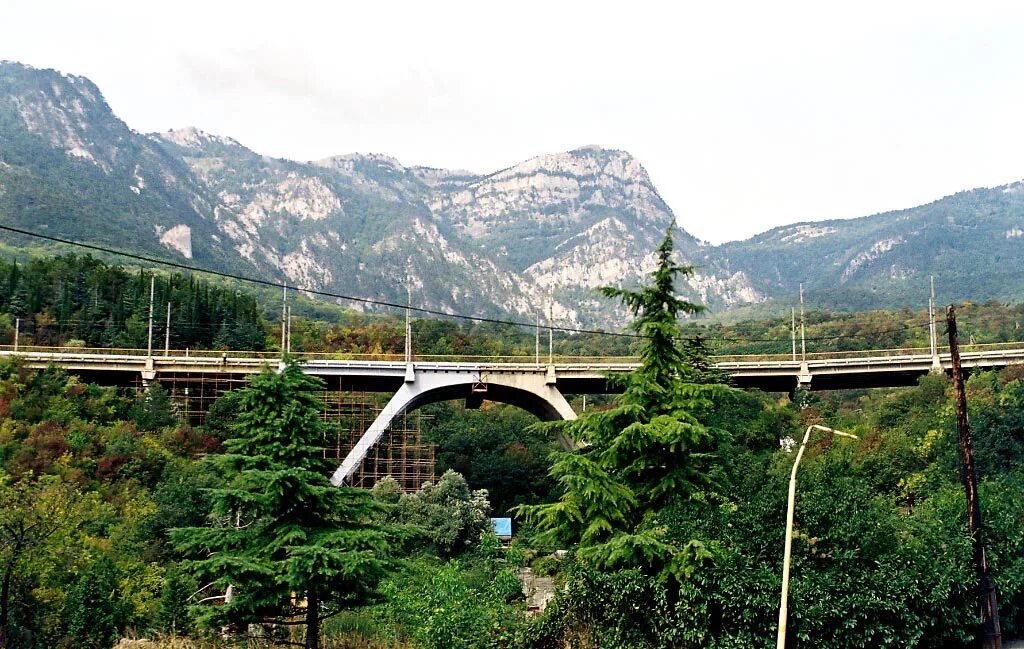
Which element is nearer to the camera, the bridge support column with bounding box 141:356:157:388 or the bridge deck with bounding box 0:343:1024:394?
the bridge deck with bounding box 0:343:1024:394

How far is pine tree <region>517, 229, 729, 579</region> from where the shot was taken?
1509 centimetres

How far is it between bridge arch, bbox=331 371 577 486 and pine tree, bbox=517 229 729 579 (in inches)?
1090

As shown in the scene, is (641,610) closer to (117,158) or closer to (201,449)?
(201,449)

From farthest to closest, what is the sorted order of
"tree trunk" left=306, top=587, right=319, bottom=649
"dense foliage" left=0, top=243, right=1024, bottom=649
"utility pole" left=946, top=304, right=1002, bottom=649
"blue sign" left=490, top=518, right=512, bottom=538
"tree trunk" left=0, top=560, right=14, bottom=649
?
1. "blue sign" left=490, top=518, right=512, bottom=538
2. "tree trunk" left=0, top=560, right=14, bottom=649
3. "utility pole" left=946, top=304, right=1002, bottom=649
4. "tree trunk" left=306, top=587, right=319, bottom=649
5. "dense foliage" left=0, top=243, right=1024, bottom=649

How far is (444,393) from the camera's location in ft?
155

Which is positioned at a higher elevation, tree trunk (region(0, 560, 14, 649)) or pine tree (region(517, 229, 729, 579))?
pine tree (region(517, 229, 729, 579))

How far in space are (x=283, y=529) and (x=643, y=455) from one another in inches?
247

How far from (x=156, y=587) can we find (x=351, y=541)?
1288 cm

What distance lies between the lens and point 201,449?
3944 centimetres

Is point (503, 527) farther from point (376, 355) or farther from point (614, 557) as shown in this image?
point (614, 557)

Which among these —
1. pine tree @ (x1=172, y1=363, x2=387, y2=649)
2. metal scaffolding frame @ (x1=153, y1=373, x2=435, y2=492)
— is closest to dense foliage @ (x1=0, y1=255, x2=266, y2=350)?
metal scaffolding frame @ (x1=153, y1=373, x2=435, y2=492)

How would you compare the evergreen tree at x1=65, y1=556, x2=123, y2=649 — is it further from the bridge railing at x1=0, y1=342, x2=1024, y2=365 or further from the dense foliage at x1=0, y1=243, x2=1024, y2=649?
the bridge railing at x1=0, y1=342, x2=1024, y2=365

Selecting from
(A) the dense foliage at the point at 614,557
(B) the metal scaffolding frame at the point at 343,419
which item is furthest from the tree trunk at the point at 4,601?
(B) the metal scaffolding frame at the point at 343,419

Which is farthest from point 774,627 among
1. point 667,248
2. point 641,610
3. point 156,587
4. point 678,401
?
point 156,587
